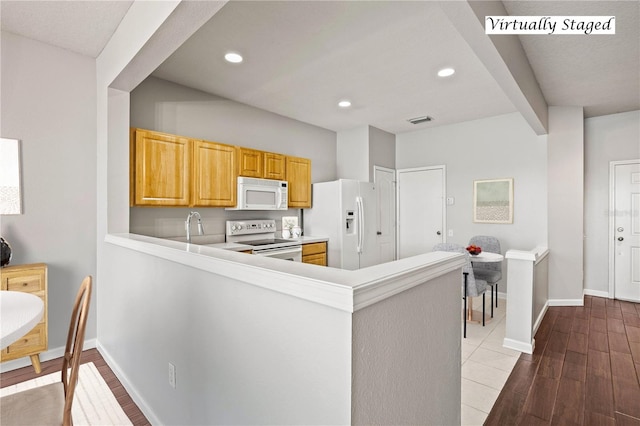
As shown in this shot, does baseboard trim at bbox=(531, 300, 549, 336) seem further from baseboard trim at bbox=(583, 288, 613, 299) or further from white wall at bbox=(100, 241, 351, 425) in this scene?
white wall at bbox=(100, 241, 351, 425)

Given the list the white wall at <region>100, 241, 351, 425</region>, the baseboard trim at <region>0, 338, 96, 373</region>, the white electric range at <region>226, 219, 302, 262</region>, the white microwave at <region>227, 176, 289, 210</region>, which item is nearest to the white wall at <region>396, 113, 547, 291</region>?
the white microwave at <region>227, 176, 289, 210</region>

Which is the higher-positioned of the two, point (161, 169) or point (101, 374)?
point (161, 169)

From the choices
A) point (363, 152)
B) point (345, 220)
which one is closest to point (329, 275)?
point (345, 220)

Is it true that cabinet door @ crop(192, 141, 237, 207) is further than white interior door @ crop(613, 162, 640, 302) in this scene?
No

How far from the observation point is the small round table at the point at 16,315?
1.05 meters

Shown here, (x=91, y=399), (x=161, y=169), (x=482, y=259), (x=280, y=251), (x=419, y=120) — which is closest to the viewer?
(x=91, y=399)

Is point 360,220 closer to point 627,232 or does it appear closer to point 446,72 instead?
point 446,72

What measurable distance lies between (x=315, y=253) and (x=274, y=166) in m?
1.34

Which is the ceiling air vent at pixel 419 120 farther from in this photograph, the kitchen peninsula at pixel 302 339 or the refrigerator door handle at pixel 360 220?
the kitchen peninsula at pixel 302 339

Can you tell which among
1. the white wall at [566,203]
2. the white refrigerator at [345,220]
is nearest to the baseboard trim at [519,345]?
the white wall at [566,203]

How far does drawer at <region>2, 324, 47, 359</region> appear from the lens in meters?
2.33

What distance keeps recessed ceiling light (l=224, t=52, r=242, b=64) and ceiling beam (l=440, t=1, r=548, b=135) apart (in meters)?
1.91

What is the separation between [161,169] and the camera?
3074 mm

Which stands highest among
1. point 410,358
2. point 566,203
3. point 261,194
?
point 261,194
